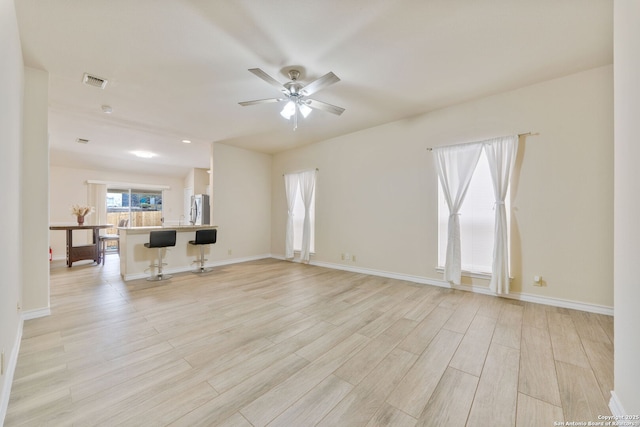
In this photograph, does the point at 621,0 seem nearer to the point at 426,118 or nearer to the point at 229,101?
the point at 426,118

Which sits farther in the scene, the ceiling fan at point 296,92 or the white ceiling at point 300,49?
the ceiling fan at point 296,92

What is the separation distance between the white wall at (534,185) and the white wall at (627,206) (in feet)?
5.92

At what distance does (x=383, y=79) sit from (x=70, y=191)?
348 inches

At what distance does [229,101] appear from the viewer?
135 inches

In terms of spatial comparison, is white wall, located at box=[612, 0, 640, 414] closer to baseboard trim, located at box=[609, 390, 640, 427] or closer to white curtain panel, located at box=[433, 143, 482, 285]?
baseboard trim, located at box=[609, 390, 640, 427]

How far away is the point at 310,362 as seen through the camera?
6.08 feet

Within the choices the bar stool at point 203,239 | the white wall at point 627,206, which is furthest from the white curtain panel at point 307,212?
the white wall at point 627,206

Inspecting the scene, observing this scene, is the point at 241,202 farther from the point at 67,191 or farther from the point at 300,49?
the point at 67,191

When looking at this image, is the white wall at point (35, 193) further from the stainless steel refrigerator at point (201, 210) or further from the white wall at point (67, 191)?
the white wall at point (67, 191)

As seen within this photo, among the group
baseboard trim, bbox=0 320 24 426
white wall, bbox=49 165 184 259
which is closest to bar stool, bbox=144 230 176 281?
baseboard trim, bbox=0 320 24 426

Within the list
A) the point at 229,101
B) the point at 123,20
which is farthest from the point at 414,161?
the point at 123,20

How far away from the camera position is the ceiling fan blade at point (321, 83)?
2.29 metres

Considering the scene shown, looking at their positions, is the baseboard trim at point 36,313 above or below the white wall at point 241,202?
below

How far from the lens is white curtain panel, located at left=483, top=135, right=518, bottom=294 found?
3.14 metres
